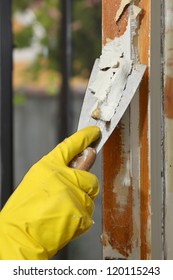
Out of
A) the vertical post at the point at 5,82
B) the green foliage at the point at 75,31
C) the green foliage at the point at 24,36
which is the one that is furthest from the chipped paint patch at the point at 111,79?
the green foliage at the point at 24,36

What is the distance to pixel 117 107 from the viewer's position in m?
0.80

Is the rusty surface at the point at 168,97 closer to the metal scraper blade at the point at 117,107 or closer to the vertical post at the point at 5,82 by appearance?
the metal scraper blade at the point at 117,107

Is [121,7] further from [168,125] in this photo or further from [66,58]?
[66,58]

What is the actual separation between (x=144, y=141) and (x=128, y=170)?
8 cm

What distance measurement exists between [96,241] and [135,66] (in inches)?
74.5

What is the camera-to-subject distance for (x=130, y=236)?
2.85ft

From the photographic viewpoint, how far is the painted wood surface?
2.67 feet

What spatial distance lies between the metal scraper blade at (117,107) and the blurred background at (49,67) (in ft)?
6.12

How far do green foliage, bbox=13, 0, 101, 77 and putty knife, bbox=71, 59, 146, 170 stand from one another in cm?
230

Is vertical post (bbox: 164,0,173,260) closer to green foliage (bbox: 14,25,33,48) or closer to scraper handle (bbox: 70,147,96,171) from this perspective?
scraper handle (bbox: 70,147,96,171)

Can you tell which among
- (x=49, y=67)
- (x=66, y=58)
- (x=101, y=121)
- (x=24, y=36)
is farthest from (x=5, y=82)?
(x=24, y=36)

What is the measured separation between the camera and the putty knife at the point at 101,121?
0.79 meters

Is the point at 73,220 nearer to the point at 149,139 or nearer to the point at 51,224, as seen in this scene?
the point at 51,224
